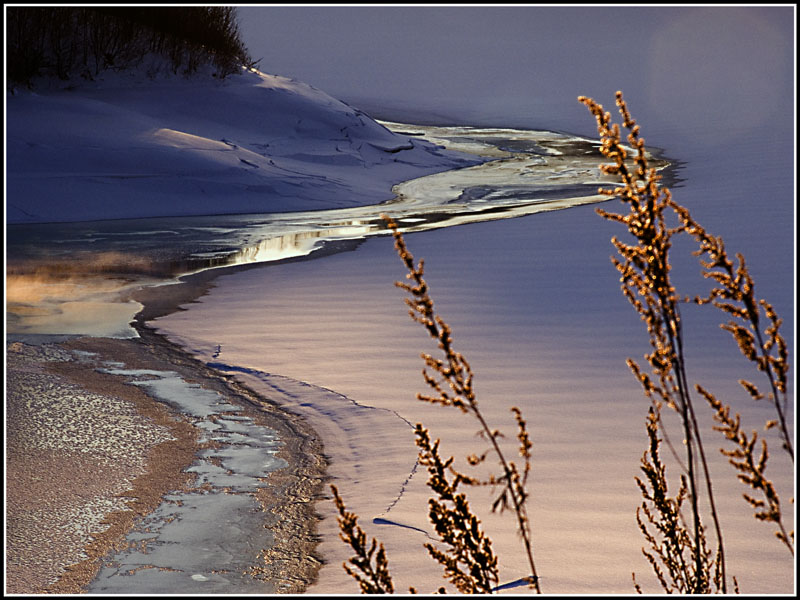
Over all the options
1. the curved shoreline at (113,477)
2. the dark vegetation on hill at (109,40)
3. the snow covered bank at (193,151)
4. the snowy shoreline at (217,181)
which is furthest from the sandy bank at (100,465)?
the dark vegetation on hill at (109,40)

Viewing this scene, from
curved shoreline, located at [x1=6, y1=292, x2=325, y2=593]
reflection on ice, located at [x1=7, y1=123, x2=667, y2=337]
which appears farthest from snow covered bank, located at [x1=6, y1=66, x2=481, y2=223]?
curved shoreline, located at [x1=6, y1=292, x2=325, y2=593]

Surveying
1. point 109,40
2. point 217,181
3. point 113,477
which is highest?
point 109,40

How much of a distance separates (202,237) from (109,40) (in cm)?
981

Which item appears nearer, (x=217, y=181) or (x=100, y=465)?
(x=100, y=465)

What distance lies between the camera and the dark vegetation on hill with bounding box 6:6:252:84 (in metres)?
17.6

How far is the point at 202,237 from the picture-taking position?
10.8m

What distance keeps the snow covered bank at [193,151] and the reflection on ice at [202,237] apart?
64 cm

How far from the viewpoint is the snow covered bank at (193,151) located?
13.0 m

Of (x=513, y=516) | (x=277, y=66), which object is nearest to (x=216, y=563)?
(x=513, y=516)

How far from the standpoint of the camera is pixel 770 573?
2947 millimetres

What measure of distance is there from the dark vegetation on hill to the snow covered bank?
1.72ft

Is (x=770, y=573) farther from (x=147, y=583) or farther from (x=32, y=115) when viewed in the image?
(x=32, y=115)

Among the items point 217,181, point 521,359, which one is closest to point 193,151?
point 217,181

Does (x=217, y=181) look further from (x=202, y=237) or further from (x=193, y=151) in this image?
(x=202, y=237)
